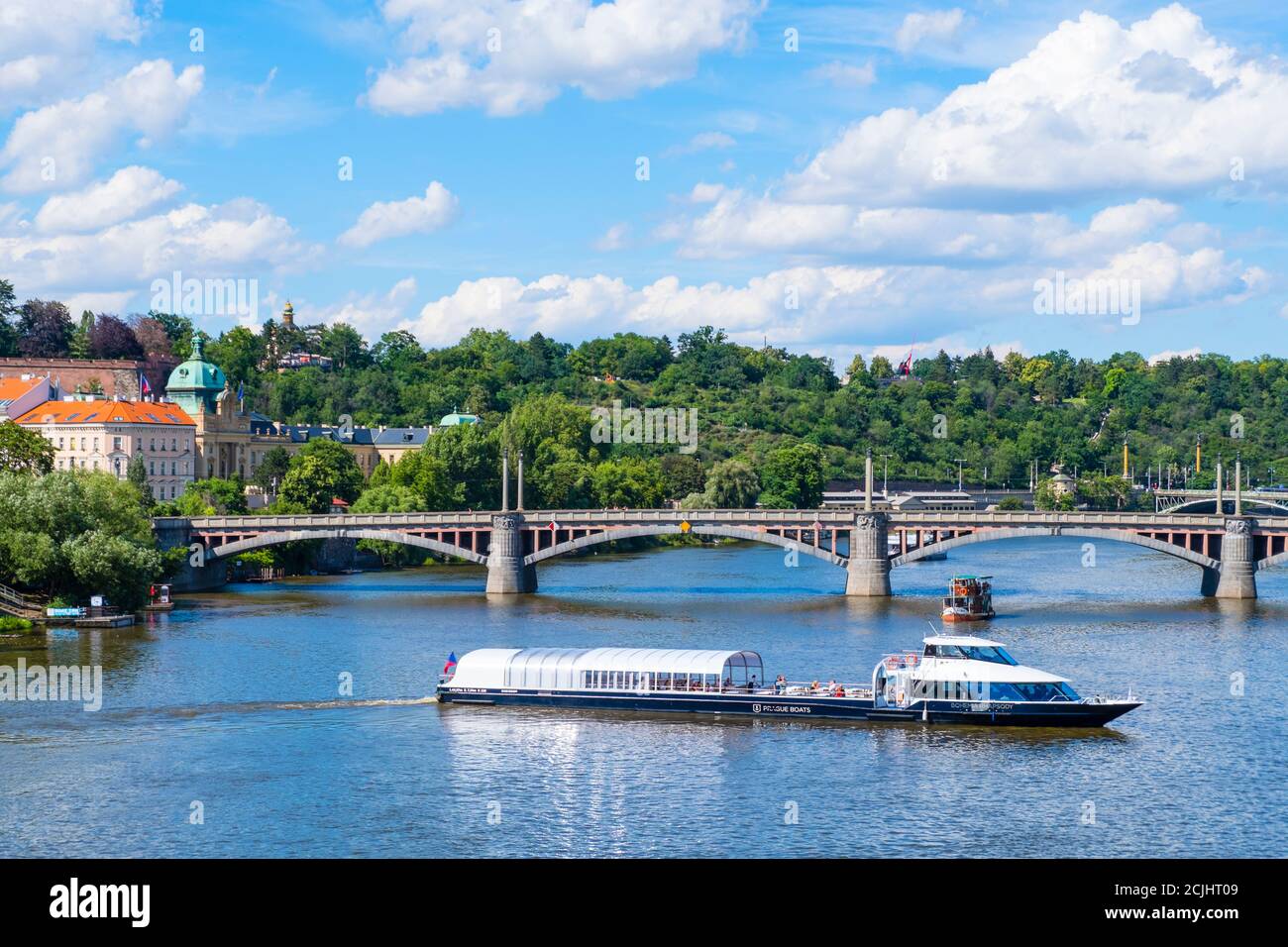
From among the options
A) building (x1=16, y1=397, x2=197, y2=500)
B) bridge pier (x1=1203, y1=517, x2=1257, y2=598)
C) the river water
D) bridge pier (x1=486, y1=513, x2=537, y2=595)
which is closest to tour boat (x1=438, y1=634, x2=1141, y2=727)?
the river water

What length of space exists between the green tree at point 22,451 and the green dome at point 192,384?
161 feet

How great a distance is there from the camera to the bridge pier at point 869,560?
120m

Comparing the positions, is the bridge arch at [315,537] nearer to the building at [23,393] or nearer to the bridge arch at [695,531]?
the bridge arch at [695,531]

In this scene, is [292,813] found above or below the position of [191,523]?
below

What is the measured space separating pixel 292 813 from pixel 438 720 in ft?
52.1

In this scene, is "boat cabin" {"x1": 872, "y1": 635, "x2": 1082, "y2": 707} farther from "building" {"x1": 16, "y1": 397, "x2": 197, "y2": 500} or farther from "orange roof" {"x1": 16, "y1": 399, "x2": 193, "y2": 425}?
"orange roof" {"x1": 16, "y1": 399, "x2": 193, "y2": 425}

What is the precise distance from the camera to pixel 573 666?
71125 mm

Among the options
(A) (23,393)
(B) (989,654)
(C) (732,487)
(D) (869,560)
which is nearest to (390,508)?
(A) (23,393)

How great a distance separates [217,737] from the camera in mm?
63188
